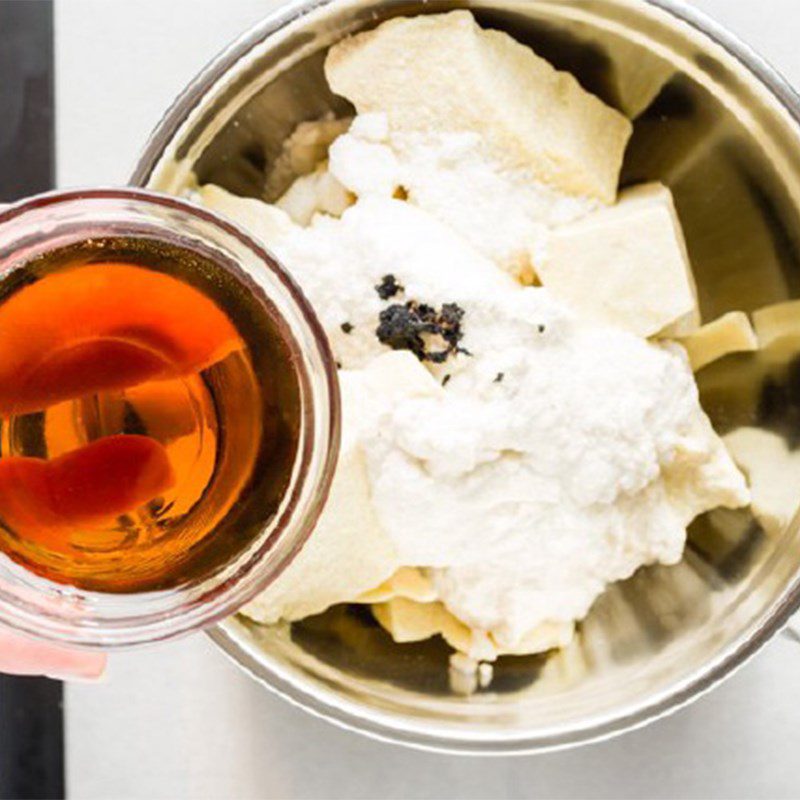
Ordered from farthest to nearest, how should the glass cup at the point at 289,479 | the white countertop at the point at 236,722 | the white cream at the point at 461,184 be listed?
the white countertop at the point at 236,722, the white cream at the point at 461,184, the glass cup at the point at 289,479

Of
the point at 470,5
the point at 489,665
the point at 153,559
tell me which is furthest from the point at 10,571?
the point at 470,5

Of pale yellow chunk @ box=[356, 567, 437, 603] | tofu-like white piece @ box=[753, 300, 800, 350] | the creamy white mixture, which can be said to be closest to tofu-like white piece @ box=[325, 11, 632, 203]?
the creamy white mixture

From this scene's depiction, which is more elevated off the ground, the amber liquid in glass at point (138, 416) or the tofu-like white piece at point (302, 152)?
the tofu-like white piece at point (302, 152)

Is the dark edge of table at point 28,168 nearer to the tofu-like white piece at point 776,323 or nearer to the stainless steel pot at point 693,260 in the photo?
the stainless steel pot at point 693,260

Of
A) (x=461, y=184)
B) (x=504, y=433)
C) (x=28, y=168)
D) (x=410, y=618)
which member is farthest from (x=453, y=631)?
(x=28, y=168)

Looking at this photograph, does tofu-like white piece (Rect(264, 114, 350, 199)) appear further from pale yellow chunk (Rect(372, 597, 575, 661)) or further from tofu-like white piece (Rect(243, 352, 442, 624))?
pale yellow chunk (Rect(372, 597, 575, 661))

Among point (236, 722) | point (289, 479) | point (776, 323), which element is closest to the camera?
point (289, 479)

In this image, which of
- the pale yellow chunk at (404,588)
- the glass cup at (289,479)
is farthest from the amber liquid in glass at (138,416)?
the pale yellow chunk at (404,588)

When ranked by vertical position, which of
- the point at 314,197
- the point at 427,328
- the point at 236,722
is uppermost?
the point at 314,197

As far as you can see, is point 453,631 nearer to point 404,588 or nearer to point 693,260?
point 404,588
